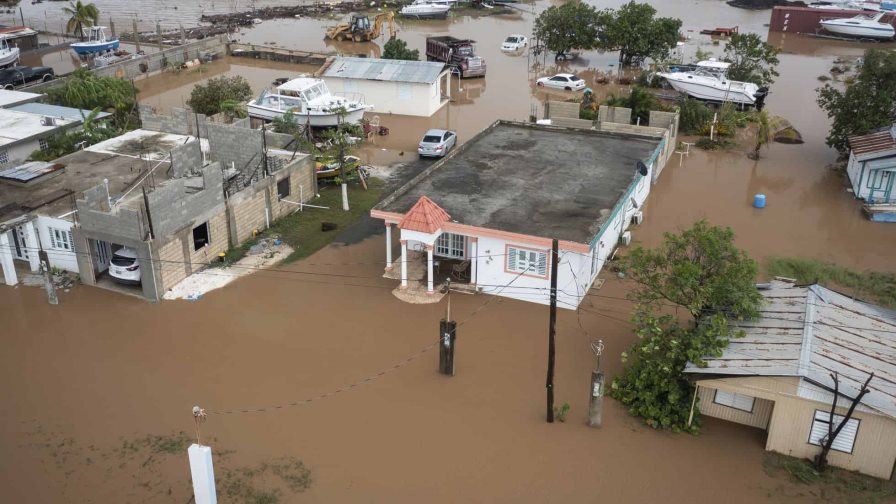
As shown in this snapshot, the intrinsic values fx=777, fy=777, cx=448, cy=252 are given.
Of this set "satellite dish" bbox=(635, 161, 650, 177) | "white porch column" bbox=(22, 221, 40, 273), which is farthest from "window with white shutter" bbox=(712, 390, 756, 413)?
"white porch column" bbox=(22, 221, 40, 273)

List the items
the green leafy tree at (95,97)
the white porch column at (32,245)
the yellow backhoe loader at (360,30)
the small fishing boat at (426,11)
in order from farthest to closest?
the small fishing boat at (426,11) → the yellow backhoe loader at (360,30) → the green leafy tree at (95,97) → the white porch column at (32,245)

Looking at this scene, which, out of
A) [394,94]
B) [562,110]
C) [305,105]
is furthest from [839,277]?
[394,94]

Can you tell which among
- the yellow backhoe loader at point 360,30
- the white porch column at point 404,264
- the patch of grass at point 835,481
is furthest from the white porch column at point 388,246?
the yellow backhoe loader at point 360,30

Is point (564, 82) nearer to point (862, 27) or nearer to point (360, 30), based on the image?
point (360, 30)

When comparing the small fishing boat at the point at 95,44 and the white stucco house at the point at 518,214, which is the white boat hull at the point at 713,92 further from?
the small fishing boat at the point at 95,44

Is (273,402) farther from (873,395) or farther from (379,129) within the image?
(379,129)
